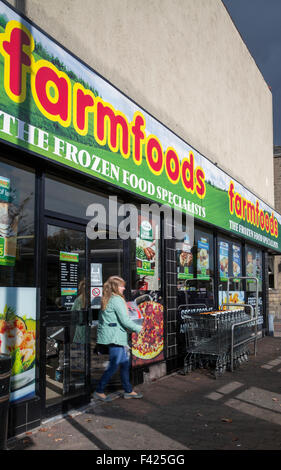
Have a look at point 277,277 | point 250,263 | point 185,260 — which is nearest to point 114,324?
point 185,260

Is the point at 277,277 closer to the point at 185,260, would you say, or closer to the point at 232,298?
the point at 232,298

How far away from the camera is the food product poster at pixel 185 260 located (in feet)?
32.2

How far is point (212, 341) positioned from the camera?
27.8 ft

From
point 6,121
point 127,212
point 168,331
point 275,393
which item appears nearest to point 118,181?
point 127,212

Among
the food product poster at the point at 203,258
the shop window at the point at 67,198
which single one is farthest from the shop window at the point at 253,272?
the shop window at the point at 67,198

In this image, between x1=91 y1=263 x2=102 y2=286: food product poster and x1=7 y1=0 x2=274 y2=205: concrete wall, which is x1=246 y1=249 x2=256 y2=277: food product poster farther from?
x1=91 y1=263 x2=102 y2=286: food product poster

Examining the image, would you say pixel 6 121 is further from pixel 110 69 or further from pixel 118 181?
pixel 110 69

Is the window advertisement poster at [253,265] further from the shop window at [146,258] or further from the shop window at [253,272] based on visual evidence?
the shop window at [146,258]

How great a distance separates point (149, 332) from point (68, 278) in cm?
253

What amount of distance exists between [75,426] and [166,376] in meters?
3.32

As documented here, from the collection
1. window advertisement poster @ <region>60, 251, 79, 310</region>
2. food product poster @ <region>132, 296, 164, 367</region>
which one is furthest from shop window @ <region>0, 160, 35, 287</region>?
food product poster @ <region>132, 296, 164, 367</region>

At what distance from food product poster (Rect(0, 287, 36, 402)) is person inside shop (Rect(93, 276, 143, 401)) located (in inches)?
51.4

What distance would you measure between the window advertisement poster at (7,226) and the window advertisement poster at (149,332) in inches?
103

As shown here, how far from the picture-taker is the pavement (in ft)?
15.7
